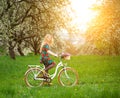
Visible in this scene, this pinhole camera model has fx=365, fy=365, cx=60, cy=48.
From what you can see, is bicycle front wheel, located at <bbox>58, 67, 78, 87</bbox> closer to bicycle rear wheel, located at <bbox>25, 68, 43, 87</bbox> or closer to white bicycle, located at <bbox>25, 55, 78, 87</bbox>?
white bicycle, located at <bbox>25, 55, 78, 87</bbox>

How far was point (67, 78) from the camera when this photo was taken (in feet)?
46.2

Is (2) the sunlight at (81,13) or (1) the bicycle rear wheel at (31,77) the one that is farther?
(2) the sunlight at (81,13)

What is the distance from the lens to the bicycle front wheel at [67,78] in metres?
14.1

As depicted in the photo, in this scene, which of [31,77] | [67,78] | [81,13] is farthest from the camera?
[81,13]

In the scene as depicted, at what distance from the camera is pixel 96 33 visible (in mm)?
25562

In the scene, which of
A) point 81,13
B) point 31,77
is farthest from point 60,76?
point 81,13

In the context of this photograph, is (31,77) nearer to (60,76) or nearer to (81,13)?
(60,76)

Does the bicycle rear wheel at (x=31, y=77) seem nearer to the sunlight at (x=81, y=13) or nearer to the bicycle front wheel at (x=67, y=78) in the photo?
the bicycle front wheel at (x=67, y=78)

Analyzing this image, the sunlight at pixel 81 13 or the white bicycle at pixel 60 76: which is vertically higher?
the sunlight at pixel 81 13

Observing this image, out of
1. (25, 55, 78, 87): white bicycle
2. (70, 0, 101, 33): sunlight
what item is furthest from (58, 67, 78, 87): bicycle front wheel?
(70, 0, 101, 33): sunlight

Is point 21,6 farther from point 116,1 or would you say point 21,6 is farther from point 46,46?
point 46,46

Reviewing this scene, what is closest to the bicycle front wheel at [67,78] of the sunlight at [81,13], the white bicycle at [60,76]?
the white bicycle at [60,76]

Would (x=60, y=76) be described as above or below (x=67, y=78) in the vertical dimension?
above

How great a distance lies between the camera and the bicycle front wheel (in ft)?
46.2
